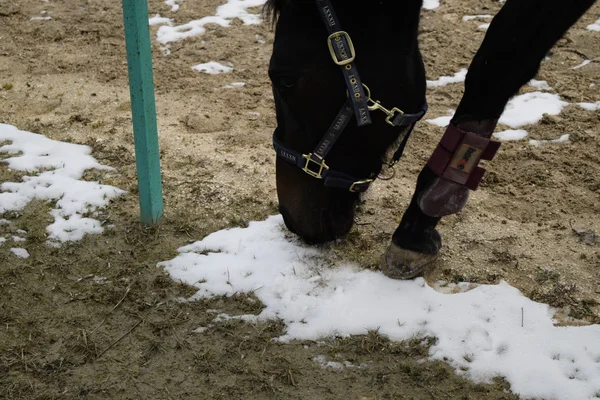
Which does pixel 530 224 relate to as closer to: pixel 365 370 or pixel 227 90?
pixel 365 370

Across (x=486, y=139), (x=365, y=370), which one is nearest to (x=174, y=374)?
(x=365, y=370)

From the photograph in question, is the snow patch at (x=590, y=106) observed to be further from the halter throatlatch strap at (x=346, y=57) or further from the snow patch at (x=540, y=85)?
the halter throatlatch strap at (x=346, y=57)

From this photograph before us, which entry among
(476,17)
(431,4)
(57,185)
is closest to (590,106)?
(476,17)

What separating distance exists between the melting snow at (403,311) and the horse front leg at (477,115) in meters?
0.19

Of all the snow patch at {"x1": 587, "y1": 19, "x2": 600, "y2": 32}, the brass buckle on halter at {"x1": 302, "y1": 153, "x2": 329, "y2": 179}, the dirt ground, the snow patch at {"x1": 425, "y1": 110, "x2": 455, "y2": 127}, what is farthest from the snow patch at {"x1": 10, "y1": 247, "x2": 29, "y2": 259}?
the snow patch at {"x1": 587, "y1": 19, "x2": 600, "y2": 32}

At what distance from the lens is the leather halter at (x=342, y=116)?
2.17 meters

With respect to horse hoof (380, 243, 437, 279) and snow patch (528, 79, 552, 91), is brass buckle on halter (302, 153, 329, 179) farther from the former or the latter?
snow patch (528, 79, 552, 91)

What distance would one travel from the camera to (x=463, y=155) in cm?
242

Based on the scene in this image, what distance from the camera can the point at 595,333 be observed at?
2.44 m

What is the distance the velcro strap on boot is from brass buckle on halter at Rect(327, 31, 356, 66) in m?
0.53

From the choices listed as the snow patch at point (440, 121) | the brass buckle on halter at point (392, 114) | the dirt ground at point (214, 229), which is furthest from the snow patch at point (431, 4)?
the brass buckle on halter at point (392, 114)

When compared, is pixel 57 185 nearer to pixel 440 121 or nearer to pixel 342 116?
pixel 342 116

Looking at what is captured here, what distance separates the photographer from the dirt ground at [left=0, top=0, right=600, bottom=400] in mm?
2299

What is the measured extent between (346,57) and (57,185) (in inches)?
77.4
